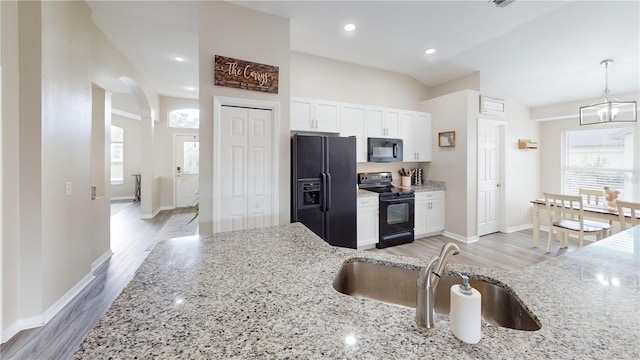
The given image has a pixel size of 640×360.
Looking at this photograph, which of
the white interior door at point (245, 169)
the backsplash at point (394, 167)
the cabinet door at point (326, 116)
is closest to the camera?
the white interior door at point (245, 169)

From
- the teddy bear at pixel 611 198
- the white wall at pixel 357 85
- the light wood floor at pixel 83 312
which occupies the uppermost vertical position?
the white wall at pixel 357 85

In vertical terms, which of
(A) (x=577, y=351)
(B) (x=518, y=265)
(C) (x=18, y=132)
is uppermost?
(C) (x=18, y=132)

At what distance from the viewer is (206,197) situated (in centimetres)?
266

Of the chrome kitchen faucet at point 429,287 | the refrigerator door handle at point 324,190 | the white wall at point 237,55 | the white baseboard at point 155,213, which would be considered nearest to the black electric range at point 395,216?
the refrigerator door handle at point 324,190

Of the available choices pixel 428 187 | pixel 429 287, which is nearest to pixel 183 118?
pixel 428 187

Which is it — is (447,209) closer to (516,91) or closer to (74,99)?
(516,91)

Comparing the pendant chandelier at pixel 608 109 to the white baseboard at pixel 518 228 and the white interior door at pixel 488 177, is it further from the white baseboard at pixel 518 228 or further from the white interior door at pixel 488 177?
the white baseboard at pixel 518 228

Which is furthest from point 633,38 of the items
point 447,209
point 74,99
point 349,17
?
point 74,99

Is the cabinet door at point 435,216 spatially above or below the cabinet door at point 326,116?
below

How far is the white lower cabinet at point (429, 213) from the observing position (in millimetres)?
4195

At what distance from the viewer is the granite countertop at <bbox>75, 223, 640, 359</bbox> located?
2.07 feet

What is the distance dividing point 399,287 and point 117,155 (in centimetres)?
985

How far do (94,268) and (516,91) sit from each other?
7171mm

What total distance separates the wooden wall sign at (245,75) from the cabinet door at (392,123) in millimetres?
2136
